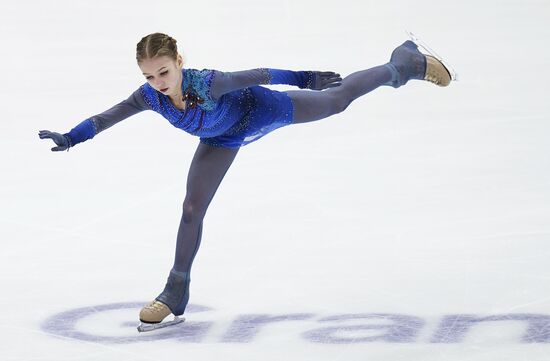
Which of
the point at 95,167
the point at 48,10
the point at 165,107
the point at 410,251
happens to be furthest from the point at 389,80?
the point at 48,10

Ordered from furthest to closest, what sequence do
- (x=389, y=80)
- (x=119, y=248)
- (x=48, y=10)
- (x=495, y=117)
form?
(x=48, y=10) → (x=495, y=117) → (x=119, y=248) → (x=389, y=80)

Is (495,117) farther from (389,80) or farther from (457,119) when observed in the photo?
(389,80)

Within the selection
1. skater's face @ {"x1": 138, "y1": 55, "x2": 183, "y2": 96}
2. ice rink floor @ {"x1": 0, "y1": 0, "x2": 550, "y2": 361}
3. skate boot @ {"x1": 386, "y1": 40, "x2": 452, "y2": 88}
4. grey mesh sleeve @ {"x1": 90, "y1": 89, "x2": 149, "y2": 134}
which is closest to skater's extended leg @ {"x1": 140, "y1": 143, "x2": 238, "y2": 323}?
ice rink floor @ {"x1": 0, "y1": 0, "x2": 550, "y2": 361}

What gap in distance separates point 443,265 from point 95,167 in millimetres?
2966

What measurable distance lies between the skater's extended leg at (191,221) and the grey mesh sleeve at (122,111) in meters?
0.41

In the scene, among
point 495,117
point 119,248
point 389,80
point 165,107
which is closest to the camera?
point 165,107

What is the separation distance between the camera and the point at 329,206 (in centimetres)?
752

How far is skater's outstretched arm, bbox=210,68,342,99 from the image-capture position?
5.28 metres

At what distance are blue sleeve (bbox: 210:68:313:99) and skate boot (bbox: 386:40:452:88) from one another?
3.76 feet

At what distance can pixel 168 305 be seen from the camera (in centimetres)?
572

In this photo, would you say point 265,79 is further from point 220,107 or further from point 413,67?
point 413,67

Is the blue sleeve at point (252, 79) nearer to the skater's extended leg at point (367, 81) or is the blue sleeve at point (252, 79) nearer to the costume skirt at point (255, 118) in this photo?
the costume skirt at point (255, 118)

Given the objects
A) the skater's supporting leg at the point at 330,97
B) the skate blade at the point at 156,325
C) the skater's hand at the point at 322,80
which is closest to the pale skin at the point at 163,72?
the skater's hand at the point at 322,80

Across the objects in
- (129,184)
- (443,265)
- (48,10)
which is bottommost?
(443,265)
